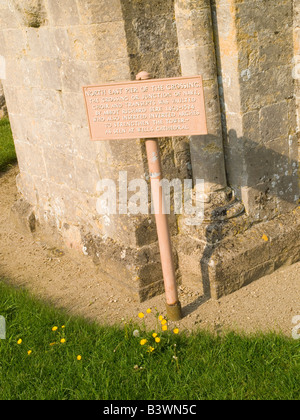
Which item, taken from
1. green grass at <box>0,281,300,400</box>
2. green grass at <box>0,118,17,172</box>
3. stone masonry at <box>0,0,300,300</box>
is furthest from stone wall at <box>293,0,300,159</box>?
green grass at <box>0,118,17,172</box>

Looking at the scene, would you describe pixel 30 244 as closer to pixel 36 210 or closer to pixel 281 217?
pixel 36 210

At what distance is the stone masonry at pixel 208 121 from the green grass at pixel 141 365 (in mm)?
837

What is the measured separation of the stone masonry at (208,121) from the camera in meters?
4.34

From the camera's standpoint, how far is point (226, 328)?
4211 millimetres

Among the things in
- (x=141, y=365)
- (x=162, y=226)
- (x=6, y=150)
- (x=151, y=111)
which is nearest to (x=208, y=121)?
(x=151, y=111)

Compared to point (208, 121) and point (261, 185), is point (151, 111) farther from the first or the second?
point (261, 185)

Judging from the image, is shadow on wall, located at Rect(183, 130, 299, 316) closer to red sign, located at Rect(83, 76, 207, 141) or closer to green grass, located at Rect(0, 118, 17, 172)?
red sign, located at Rect(83, 76, 207, 141)

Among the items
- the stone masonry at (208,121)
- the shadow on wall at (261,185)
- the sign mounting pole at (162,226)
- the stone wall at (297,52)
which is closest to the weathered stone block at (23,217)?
the stone masonry at (208,121)

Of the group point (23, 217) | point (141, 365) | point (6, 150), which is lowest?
point (141, 365)

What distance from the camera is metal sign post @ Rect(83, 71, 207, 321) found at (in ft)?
12.2

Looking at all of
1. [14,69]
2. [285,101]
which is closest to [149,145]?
[285,101]

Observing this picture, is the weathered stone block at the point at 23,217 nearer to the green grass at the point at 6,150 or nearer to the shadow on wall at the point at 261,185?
the green grass at the point at 6,150

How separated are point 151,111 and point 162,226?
2.82 ft

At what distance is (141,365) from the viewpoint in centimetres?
371
